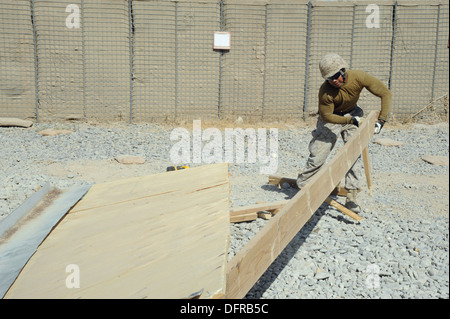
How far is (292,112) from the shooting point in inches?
538

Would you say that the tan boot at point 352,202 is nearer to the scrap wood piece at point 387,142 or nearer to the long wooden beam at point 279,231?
the long wooden beam at point 279,231

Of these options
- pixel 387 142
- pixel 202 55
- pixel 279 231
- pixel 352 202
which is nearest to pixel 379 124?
pixel 352 202

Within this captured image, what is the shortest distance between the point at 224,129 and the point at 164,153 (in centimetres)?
294

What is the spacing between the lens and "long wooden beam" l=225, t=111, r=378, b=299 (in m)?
3.15

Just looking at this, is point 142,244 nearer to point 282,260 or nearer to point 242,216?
point 282,260

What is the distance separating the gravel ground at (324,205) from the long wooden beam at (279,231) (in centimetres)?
91

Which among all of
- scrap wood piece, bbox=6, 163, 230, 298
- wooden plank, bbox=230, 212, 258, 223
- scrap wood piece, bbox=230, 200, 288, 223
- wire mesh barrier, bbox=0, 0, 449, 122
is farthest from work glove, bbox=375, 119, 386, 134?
wire mesh barrier, bbox=0, 0, 449, 122

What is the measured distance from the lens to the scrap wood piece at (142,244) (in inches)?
123

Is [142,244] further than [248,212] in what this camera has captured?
No

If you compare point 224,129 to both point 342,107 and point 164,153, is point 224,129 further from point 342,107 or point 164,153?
point 342,107

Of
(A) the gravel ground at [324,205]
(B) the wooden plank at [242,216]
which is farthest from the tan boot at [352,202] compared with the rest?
(B) the wooden plank at [242,216]

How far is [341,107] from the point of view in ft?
21.5

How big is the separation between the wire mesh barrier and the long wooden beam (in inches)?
321

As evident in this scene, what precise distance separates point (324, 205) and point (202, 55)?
7.35 metres
